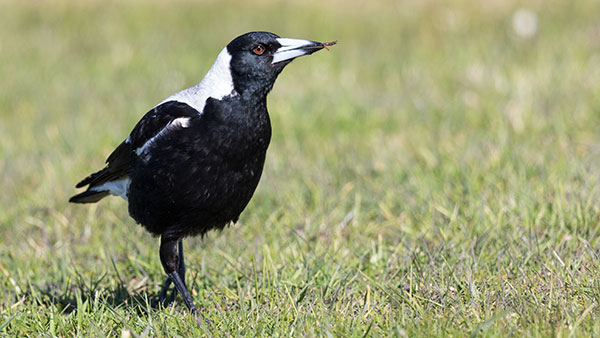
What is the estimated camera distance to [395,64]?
7.68 metres

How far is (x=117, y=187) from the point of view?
349cm

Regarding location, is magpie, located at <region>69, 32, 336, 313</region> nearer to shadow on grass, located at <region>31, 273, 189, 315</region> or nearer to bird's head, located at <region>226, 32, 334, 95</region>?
bird's head, located at <region>226, 32, 334, 95</region>

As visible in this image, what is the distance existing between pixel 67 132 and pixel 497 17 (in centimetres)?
520

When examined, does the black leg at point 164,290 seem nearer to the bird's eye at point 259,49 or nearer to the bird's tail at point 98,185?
the bird's tail at point 98,185

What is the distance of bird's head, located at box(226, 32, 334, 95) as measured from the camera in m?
3.00

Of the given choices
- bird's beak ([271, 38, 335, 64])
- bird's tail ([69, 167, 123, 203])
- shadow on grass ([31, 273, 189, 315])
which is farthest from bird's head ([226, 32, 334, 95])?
shadow on grass ([31, 273, 189, 315])

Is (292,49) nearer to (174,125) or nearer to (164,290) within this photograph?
(174,125)

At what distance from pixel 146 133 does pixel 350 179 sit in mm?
1891

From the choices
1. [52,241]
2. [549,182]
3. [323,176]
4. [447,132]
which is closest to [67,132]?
[52,241]

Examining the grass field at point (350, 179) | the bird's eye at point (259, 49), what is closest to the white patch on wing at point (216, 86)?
the bird's eye at point (259, 49)

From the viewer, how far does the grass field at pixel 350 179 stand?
2725 mm

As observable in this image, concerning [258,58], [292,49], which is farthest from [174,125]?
[292,49]

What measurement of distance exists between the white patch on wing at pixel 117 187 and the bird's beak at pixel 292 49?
0.92 metres

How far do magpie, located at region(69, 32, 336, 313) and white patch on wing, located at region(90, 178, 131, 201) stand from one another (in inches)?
9.6
